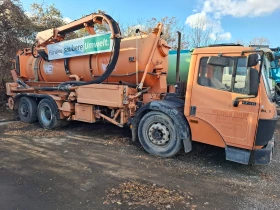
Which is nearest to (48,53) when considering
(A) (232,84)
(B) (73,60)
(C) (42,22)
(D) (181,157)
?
(B) (73,60)

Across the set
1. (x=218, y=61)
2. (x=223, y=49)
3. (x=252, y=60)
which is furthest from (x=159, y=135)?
(x=252, y=60)

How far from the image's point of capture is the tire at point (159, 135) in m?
4.82

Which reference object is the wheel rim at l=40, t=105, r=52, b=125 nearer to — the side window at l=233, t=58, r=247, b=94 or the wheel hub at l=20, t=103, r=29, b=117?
the wheel hub at l=20, t=103, r=29, b=117

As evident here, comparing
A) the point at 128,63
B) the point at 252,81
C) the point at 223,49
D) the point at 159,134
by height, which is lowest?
the point at 159,134

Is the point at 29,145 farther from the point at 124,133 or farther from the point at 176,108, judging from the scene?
the point at 176,108

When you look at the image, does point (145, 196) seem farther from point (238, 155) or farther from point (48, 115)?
point (48, 115)

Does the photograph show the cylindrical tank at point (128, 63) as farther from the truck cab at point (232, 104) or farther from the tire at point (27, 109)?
the tire at point (27, 109)

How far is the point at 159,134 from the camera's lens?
5.02 m

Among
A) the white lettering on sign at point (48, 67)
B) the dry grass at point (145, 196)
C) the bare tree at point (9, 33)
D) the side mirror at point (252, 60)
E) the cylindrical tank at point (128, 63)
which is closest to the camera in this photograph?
the dry grass at point (145, 196)

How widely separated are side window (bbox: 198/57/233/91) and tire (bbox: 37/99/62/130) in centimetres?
434

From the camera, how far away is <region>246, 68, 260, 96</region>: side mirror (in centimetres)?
383

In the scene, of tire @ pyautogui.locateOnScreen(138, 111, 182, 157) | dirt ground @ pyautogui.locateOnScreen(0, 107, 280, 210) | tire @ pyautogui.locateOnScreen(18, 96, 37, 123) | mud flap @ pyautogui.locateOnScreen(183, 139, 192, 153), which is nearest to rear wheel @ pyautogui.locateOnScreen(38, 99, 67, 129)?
tire @ pyautogui.locateOnScreen(18, 96, 37, 123)

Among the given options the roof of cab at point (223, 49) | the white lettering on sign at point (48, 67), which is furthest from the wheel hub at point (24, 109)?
the roof of cab at point (223, 49)

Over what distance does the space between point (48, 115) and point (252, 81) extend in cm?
576
